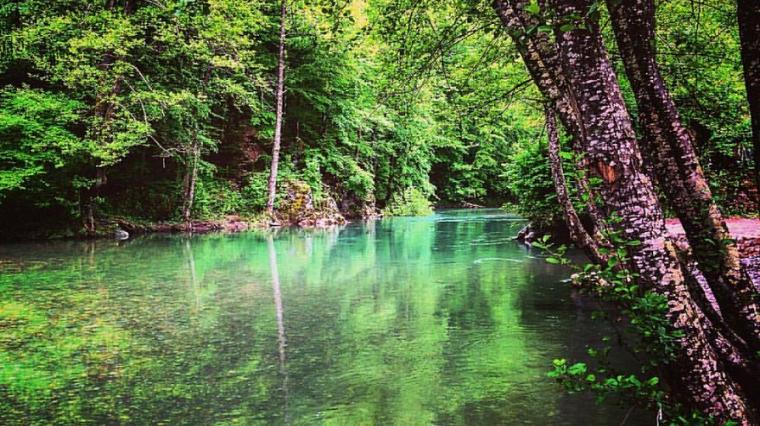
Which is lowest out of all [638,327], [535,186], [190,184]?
[638,327]

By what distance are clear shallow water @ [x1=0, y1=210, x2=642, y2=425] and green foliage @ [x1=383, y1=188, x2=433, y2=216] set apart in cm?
2392

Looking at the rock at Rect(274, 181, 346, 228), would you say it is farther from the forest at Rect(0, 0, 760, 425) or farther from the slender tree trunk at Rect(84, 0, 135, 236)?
the slender tree trunk at Rect(84, 0, 135, 236)

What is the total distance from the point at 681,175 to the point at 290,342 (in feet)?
13.9

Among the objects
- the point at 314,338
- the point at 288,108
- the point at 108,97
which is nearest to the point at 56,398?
the point at 314,338

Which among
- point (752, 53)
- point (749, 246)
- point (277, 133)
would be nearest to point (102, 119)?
point (277, 133)

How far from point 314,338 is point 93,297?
14.3ft

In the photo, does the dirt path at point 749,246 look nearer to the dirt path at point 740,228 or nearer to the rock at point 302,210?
the dirt path at point 740,228

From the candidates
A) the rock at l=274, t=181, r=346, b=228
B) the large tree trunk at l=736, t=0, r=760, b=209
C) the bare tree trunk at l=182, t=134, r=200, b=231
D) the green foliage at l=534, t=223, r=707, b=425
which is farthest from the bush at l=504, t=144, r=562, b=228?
the rock at l=274, t=181, r=346, b=228

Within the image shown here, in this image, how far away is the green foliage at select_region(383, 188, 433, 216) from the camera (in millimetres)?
36625

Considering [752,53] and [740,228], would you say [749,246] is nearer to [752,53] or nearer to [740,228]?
[740,228]

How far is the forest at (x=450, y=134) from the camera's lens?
2746 millimetres

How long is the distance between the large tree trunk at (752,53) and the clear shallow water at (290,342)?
2651 millimetres

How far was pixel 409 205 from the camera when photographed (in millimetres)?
37875

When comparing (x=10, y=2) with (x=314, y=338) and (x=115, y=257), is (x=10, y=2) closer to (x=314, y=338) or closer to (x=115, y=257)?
(x=115, y=257)
